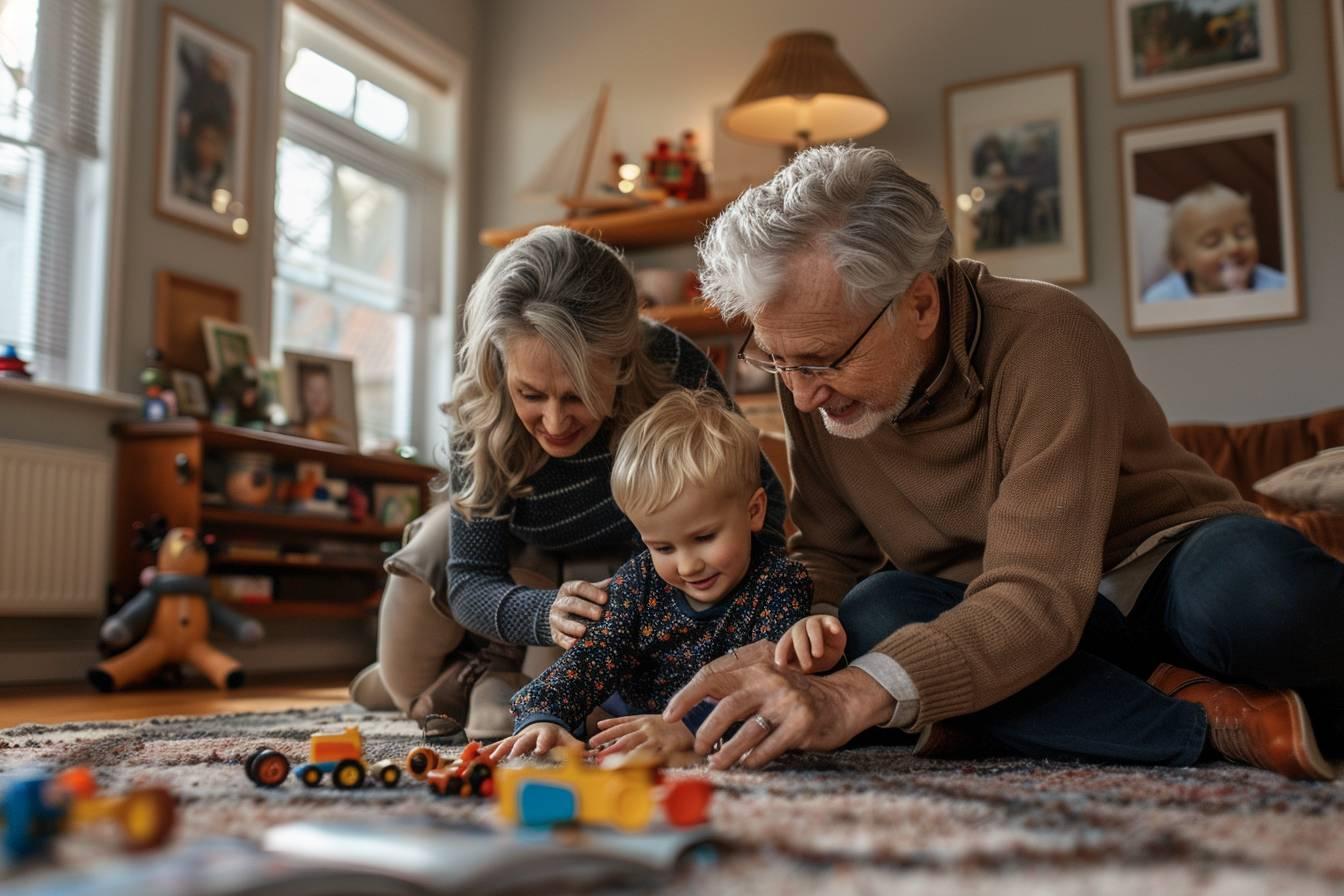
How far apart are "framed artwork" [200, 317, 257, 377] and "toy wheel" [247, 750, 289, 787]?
9.42 ft

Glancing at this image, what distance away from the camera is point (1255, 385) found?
3.85m

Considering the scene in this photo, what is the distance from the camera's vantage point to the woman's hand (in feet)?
5.15

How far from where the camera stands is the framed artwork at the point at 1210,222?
382 cm

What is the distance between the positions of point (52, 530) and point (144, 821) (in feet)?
9.61

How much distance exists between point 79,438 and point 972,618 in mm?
2977

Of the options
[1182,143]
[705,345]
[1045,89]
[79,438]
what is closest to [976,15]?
[1045,89]

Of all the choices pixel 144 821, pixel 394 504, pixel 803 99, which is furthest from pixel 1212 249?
pixel 144 821

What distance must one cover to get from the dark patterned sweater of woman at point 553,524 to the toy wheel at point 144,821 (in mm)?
1000

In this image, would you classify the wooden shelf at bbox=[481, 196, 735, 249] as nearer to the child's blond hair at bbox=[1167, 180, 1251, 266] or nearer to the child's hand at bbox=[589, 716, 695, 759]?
the child's blond hair at bbox=[1167, 180, 1251, 266]

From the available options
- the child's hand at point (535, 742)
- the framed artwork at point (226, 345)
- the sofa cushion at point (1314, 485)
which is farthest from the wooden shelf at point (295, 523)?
the sofa cushion at point (1314, 485)

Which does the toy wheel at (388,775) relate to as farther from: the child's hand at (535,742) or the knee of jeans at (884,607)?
the knee of jeans at (884,607)

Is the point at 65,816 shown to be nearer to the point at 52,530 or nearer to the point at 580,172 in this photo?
the point at 52,530

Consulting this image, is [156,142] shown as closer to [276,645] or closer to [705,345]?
[276,645]

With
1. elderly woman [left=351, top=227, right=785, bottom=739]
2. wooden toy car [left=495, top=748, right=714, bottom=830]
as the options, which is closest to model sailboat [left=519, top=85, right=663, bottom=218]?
elderly woman [left=351, top=227, right=785, bottom=739]
